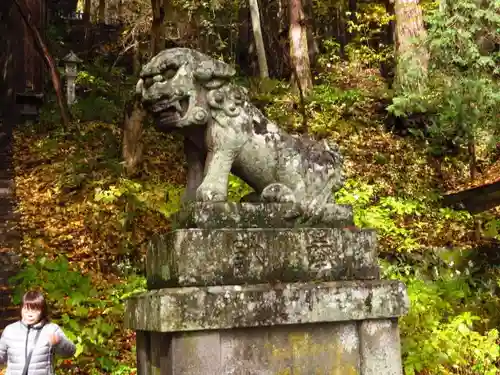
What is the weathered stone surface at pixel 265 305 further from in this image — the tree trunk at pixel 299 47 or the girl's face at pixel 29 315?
the tree trunk at pixel 299 47

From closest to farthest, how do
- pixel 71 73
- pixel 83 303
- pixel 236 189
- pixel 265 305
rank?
pixel 265 305, pixel 83 303, pixel 236 189, pixel 71 73

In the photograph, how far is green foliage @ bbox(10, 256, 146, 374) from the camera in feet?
23.6

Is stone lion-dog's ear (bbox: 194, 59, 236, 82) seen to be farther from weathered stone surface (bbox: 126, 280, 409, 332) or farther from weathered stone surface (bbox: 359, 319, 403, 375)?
weathered stone surface (bbox: 359, 319, 403, 375)

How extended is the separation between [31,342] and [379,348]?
2.57 meters

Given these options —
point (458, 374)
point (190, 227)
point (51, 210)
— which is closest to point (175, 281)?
point (190, 227)

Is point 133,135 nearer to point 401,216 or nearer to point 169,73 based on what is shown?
point 401,216

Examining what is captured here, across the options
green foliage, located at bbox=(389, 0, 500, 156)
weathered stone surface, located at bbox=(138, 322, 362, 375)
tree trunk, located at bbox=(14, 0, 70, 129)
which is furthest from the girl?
tree trunk, located at bbox=(14, 0, 70, 129)

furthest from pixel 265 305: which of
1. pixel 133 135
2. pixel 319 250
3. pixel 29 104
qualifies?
pixel 29 104

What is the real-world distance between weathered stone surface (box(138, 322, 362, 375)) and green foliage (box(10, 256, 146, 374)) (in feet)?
9.67

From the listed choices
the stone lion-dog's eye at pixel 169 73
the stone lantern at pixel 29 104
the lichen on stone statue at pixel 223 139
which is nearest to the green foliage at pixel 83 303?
the lichen on stone statue at pixel 223 139

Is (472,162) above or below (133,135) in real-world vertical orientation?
below

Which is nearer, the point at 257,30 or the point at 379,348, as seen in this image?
the point at 379,348

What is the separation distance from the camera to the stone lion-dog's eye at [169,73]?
445 cm

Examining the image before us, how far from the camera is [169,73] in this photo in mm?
4465
